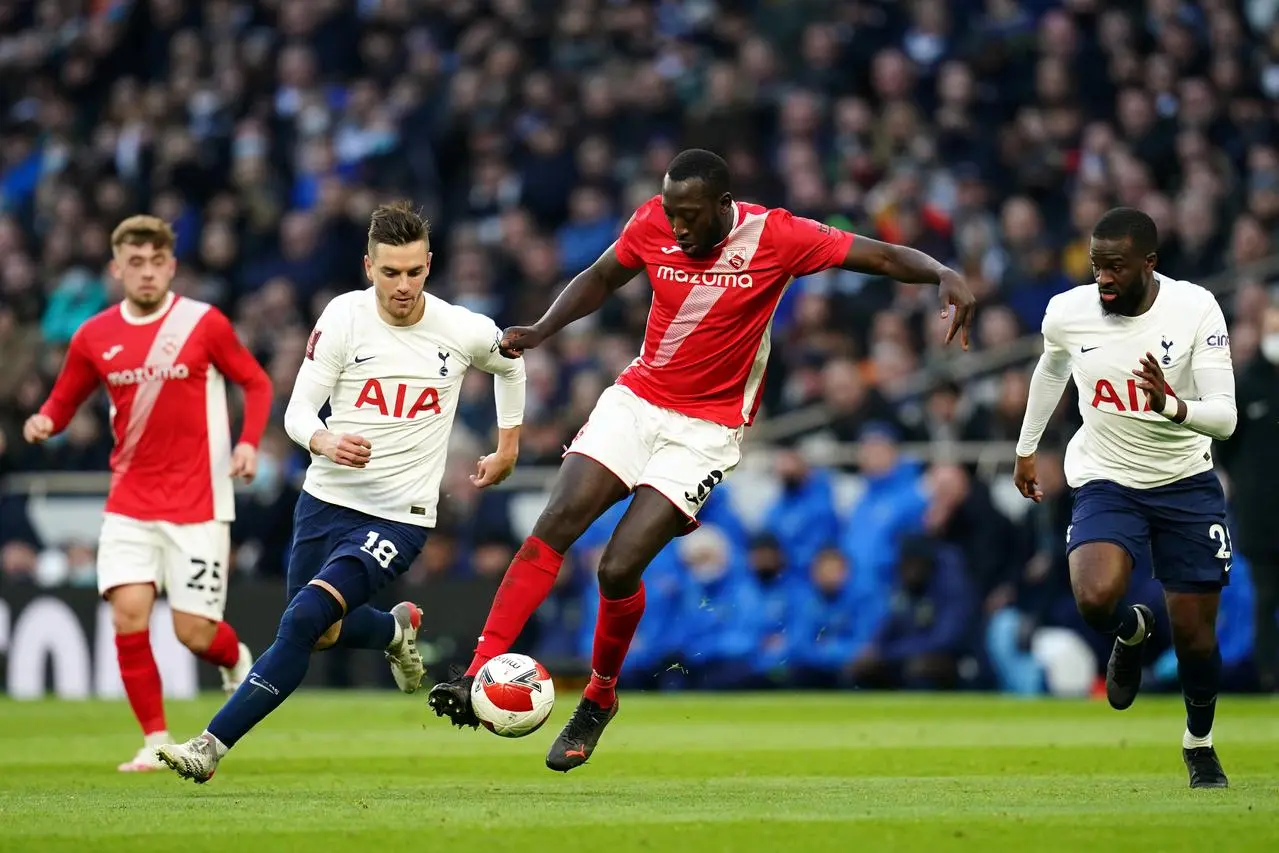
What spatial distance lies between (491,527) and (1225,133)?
7701mm

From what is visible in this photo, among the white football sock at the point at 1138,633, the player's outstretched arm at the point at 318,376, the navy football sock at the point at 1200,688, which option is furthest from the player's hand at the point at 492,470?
the navy football sock at the point at 1200,688

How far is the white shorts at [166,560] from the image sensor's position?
35.2 ft

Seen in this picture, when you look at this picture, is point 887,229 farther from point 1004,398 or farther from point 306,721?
point 306,721

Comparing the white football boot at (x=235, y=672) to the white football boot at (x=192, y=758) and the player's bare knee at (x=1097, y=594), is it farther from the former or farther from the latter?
the player's bare knee at (x=1097, y=594)

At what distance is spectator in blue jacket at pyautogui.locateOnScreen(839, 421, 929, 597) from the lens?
1634 cm

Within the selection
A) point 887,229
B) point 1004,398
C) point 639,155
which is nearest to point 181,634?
point 1004,398

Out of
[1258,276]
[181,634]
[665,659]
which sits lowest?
[665,659]

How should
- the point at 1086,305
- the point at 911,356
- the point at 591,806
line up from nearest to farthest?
the point at 591,806, the point at 1086,305, the point at 911,356

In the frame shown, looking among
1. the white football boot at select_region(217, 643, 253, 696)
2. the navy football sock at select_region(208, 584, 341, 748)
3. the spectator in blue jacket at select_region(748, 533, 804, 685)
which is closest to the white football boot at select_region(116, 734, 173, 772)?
the white football boot at select_region(217, 643, 253, 696)

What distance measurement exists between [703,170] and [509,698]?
2.36 metres

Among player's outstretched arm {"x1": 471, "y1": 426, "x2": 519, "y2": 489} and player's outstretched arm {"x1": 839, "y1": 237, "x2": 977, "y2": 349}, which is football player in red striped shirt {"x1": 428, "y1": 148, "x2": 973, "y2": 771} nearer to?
player's outstretched arm {"x1": 839, "y1": 237, "x2": 977, "y2": 349}

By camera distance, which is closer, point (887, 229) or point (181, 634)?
point (181, 634)

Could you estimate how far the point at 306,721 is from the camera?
14078 mm

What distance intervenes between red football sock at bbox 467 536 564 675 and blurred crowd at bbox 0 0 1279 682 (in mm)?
7308
